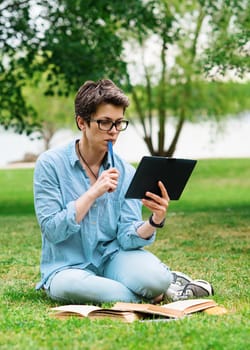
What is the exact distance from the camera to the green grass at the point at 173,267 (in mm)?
3916

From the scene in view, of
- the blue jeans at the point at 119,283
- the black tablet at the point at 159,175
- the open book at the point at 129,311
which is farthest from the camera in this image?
the blue jeans at the point at 119,283

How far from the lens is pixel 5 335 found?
4098mm

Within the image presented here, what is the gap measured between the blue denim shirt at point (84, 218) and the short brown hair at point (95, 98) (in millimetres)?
338

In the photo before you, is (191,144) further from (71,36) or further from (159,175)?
(159,175)

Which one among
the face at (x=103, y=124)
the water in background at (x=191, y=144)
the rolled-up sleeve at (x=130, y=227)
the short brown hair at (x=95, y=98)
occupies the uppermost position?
the short brown hair at (x=95, y=98)

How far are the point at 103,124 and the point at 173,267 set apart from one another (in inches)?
92.0

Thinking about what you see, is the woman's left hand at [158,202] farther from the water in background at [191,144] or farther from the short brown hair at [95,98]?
the water in background at [191,144]

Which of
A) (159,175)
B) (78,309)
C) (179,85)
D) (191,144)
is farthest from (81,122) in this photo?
(191,144)

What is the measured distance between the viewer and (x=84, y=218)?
512 cm

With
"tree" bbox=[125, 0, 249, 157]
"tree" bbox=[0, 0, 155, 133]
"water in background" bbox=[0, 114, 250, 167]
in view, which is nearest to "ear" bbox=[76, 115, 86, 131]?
"tree" bbox=[0, 0, 155, 133]

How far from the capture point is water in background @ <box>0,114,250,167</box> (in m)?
30.8

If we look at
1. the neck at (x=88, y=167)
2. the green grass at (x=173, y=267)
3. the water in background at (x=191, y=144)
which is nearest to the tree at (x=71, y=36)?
the green grass at (x=173, y=267)

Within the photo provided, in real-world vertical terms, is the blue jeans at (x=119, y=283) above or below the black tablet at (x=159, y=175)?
below

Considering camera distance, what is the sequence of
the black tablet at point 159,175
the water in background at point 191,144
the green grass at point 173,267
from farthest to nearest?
the water in background at point 191,144 → the black tablet at point 159,175 → the green grass at point 173,267
